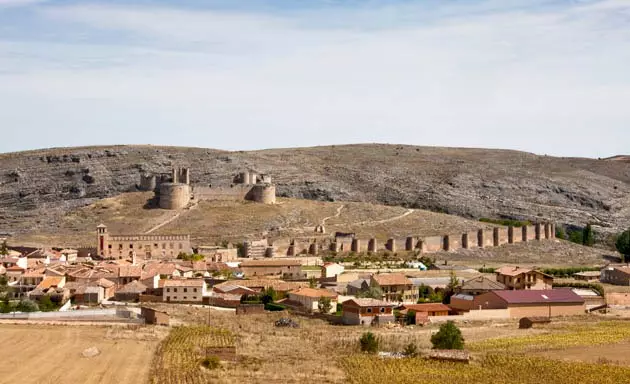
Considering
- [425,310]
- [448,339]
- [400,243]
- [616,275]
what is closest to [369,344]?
[448,339]

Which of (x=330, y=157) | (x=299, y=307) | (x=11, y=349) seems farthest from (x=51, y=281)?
(x=330, y=157)

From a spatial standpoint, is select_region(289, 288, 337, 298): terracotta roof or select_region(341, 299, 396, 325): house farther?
select_region(289, 288, 337, 298): terracotta roof

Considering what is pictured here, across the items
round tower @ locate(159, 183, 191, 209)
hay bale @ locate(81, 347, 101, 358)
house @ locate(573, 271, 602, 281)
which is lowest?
hay bale @ locate(81, 347, 101, 358)

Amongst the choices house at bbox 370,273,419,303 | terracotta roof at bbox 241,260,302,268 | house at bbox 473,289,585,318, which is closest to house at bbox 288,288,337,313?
Answer: house at bbox 370,273,419,303

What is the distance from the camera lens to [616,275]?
70562mm

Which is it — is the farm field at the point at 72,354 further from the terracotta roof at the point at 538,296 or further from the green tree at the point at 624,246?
the green tree at the point at 624,246

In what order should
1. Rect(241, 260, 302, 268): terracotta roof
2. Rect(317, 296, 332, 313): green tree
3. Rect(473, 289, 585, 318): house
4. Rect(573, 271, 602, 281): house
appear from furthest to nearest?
Rect(573, 271, 602, 281): house
Rect(241, 260, 302, 268): terracotta roof
Rect(473, 289, 585, 318): house
Rect(317, 296, 332, 313): green tree

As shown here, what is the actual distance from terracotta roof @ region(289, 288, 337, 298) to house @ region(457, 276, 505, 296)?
22.7 feet

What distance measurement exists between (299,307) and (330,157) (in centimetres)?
8965

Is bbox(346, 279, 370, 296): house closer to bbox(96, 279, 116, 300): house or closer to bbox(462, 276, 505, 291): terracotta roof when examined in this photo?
bbox(462, 276, 505, 291): terracotta roof

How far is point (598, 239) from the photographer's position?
107188mm

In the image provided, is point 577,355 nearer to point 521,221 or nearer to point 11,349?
point 11,349

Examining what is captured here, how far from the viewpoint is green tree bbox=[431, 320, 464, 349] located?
41.1m

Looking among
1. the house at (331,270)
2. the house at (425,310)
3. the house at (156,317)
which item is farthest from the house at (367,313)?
the house at (331,270)
